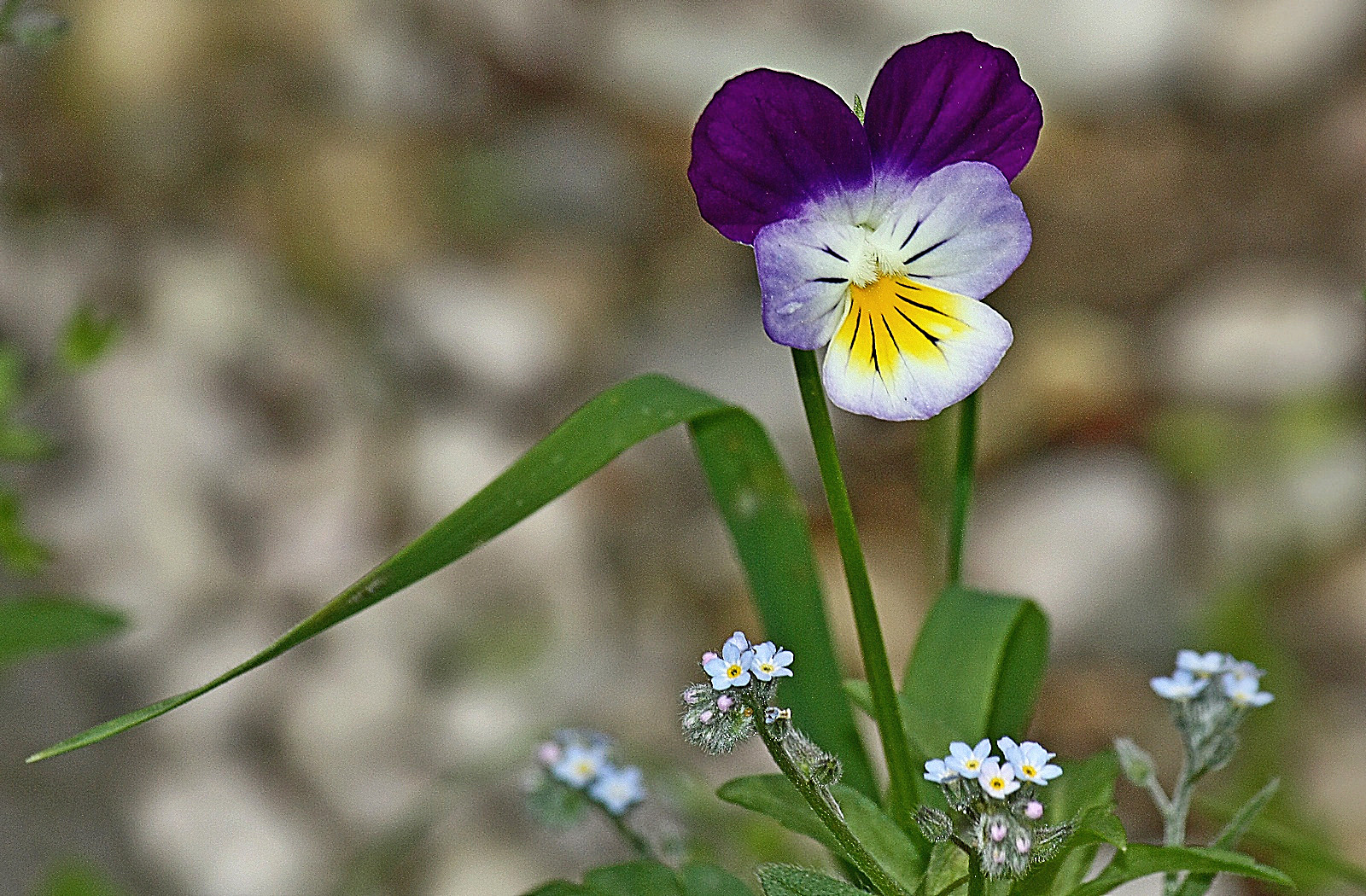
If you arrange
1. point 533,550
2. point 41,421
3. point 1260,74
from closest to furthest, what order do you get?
point 41,421 → point 533,550 → point 1260,74

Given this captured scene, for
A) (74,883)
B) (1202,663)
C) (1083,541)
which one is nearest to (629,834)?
(1202,663)

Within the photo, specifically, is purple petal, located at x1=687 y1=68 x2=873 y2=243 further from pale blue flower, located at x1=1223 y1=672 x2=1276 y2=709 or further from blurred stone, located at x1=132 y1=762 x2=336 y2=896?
blurred stone, located at x1=132 y1=762 x2=336 y2=896

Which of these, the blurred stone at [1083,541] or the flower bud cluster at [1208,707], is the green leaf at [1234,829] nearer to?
the flower bud cluster at [1208,707]

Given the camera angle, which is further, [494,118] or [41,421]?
[494,118]

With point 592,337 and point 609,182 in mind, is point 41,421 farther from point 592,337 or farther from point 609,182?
point 609,182

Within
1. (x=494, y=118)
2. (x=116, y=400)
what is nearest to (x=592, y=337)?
(x=494, y=118)

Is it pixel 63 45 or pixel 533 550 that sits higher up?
pixel 63 45

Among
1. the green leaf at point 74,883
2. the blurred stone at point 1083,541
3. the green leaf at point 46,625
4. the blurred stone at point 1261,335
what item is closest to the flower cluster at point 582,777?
the green leaf at point 46,625

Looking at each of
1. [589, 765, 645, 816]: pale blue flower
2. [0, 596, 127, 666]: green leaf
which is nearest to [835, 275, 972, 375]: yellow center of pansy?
[589, 765, 645, 816]: pale blue flower
